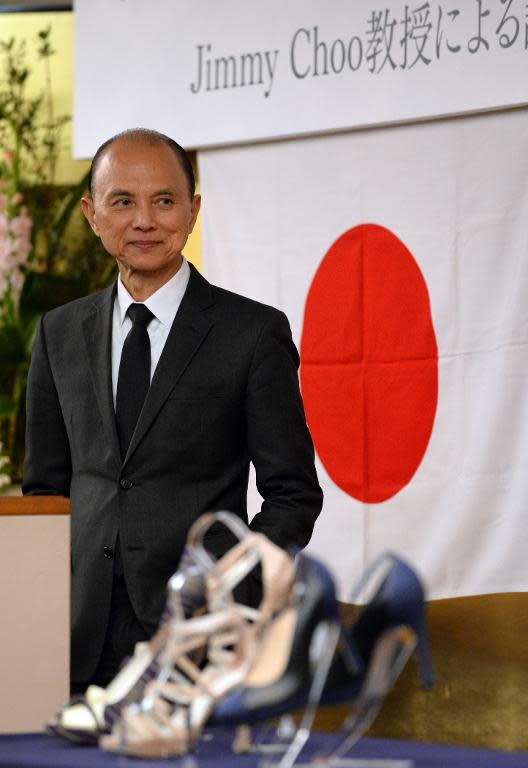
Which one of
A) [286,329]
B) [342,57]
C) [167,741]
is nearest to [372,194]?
[342,57]

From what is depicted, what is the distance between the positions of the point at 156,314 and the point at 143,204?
0.15 m

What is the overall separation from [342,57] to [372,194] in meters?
0.33

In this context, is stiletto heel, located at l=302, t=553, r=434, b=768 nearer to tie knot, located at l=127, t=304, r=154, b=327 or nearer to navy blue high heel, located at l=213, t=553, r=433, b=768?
navy blue high heel, located at l=213, t=553, r=433, b=768

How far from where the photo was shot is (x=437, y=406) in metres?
3.09

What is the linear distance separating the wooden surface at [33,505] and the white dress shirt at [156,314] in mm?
391

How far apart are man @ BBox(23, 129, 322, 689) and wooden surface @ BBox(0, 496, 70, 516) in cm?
30

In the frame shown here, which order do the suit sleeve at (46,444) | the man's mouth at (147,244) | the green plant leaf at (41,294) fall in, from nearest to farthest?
1. the man's mouth at (147,244)
2. the suit sleeve at (46,444)
3. the green plant leaf at (41,294)

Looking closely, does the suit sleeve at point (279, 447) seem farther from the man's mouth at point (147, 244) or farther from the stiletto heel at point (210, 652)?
the stiletto heel at point (210, 652)

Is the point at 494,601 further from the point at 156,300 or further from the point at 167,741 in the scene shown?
the point at 167,741

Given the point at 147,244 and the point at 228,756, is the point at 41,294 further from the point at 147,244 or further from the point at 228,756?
the point at 228,756

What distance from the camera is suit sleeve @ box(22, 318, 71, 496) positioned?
1983 mm

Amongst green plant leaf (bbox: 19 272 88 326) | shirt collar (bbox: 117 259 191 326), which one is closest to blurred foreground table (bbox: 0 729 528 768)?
shirt collar (bbox: 117 259 191 326)

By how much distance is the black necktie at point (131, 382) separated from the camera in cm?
184

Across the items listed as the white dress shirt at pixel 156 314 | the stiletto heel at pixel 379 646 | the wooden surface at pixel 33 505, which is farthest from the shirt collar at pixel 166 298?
the stiletto heel at pixel 379 646
